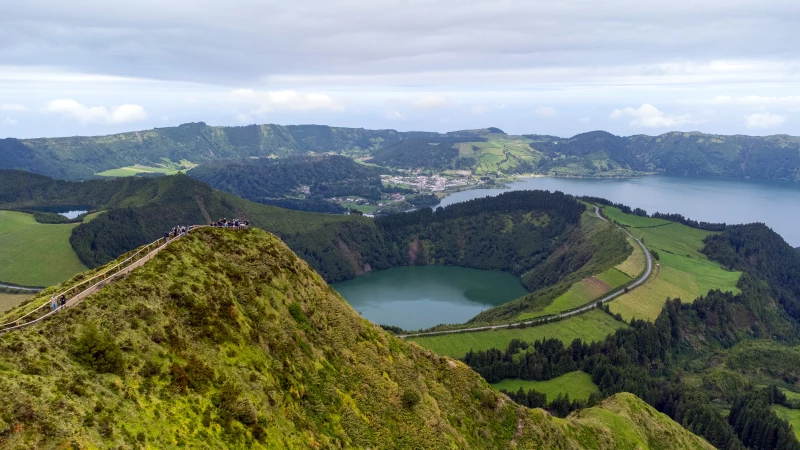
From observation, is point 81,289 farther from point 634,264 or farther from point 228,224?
point 634,264

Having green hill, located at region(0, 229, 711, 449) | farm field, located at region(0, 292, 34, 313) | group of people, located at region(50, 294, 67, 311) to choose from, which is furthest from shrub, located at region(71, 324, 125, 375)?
farm field, located at region(0, 292, 34, 313)

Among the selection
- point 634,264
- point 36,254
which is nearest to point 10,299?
point 36,254

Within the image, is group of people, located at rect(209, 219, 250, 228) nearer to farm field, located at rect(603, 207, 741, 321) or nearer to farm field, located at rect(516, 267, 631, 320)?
farm field, located at rect(516, 267, 631, 320)

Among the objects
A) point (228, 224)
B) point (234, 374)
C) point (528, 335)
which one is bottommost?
point (528, 335)

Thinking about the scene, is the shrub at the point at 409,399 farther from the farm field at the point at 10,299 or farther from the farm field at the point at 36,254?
the farm field at the point at 36,254

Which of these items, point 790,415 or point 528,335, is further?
point 528,335

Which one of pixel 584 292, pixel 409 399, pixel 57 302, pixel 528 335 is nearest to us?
pixel 57 302

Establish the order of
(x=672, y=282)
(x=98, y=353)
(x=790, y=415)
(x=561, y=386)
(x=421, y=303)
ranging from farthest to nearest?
(x=421, y=303) < (x=672, y=282) < (x=561, y=386) < (x=790, y=415) < (x=98, y=353)

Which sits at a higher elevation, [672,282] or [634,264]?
[634,264]
